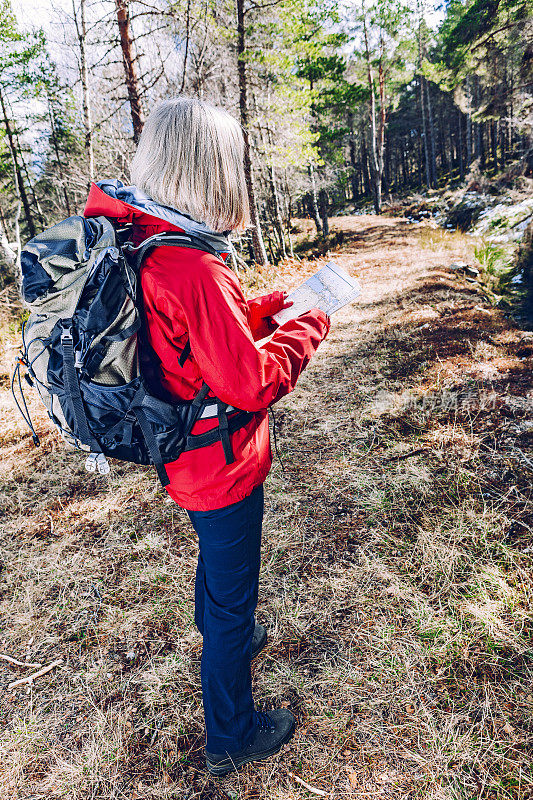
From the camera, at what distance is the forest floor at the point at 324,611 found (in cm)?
177

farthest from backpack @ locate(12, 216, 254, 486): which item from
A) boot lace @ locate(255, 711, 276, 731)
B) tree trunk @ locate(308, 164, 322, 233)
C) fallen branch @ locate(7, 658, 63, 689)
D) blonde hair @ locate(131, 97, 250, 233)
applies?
tree trunk @ locate(308, 164, 322, 233)

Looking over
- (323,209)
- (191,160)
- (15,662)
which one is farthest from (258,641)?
(323,209)

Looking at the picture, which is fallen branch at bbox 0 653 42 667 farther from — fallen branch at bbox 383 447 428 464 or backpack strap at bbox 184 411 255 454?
fallen branch at bbox 383 447 428 464

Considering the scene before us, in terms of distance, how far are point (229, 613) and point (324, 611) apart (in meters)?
1.06

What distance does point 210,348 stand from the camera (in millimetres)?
1194

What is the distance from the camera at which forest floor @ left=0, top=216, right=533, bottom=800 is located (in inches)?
69.7

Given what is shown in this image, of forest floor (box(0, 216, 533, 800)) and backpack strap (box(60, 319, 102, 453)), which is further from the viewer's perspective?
forest floor (box(0, 216, 533, 800))

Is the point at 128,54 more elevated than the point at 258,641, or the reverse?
the point at 128,54

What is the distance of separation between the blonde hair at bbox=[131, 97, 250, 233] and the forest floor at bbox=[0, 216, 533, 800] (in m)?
2.17

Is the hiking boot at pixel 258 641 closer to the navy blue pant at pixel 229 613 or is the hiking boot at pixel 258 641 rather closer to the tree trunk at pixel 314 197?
the navy blue pant at pixel 229 613

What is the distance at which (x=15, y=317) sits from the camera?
7297 millimetres

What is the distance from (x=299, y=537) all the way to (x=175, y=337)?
2111 millimetres

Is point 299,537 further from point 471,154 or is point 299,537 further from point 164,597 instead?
point 471,154

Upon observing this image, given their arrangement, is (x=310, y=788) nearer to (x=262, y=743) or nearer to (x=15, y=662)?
(x=262, y=743)
